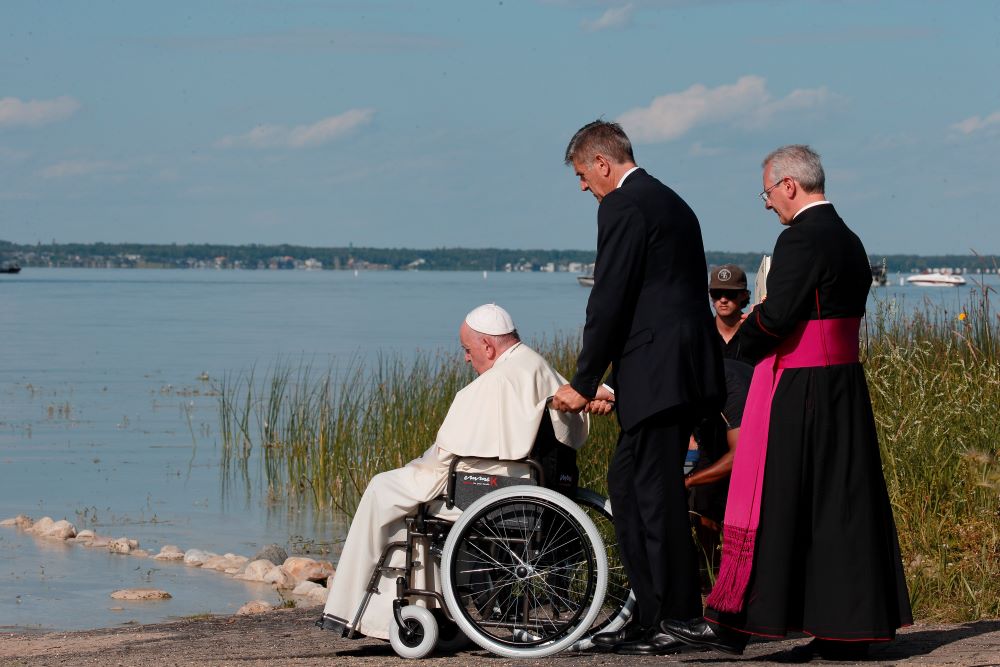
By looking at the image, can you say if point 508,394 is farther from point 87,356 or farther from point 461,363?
point 87,356

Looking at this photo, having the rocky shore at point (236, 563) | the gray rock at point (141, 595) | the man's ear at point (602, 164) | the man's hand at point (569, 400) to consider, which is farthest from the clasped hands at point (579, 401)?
the gray rock at point (141, 595)

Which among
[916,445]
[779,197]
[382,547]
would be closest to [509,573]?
[382,547]

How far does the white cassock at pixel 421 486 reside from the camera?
556 centimetres

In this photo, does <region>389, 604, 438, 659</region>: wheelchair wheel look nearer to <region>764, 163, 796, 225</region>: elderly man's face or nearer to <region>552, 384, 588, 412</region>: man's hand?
<region>552, 384, 588, 412</region>: man's hand

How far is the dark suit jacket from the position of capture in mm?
5113

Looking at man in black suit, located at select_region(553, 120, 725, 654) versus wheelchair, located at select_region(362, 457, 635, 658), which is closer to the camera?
man in black suit, located at select_region(553, 120, 725, 654)

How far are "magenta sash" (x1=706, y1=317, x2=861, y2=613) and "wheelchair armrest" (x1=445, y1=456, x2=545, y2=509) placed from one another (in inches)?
29.4

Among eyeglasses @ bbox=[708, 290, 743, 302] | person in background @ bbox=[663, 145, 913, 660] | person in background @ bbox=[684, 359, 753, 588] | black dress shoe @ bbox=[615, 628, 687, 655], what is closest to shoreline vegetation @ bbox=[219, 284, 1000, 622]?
eyeglasses @ bbox=[708, 290, 743, 302]

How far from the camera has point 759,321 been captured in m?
5.07

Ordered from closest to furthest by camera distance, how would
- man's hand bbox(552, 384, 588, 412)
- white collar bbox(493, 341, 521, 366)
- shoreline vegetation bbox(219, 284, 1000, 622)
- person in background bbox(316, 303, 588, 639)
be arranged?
man's hand bbox(552, 384, 588, 412) → person in background bbox(316, 303, 588, 639) → white collar bbox(493, 341, 521, 366) → shoreline vegetation bbox(219, 284, 1000, 622)

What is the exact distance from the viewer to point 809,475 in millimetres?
5027

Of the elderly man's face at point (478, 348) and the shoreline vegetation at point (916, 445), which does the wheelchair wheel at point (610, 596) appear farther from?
the shoreline vegetation at point (916, 445)

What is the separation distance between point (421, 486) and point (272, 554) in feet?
17.5

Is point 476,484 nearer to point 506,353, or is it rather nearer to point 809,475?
point 506,353
